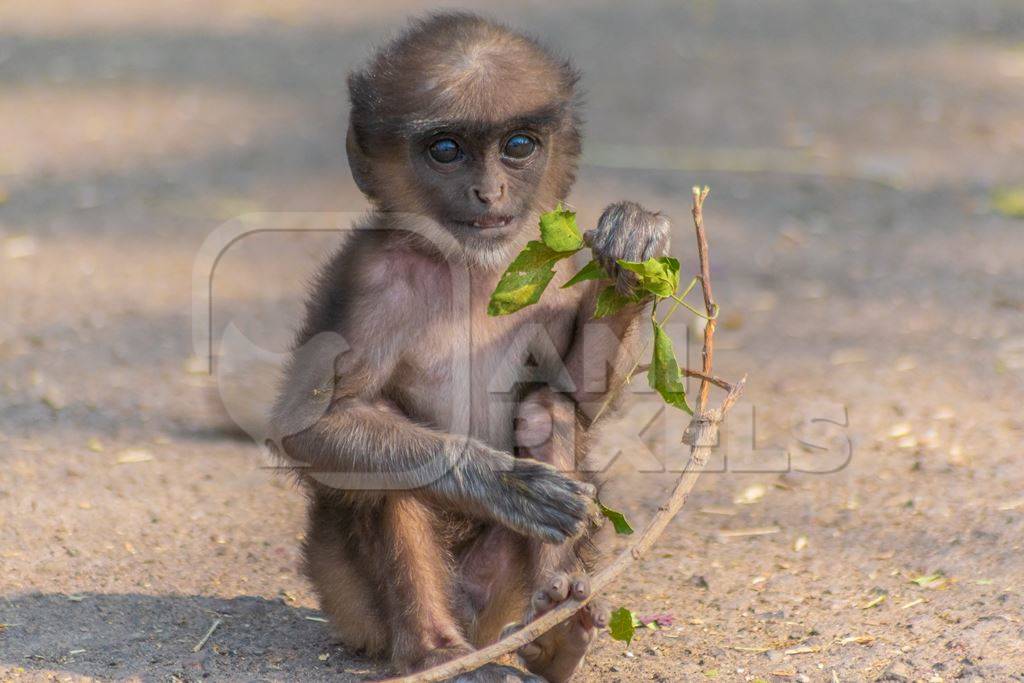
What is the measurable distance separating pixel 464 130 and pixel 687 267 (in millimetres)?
4211

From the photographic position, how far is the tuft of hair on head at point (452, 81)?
4.42 meters

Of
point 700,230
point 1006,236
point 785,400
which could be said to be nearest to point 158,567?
point 700,230

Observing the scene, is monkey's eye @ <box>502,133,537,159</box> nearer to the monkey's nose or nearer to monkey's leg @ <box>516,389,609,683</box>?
the monkey's nose

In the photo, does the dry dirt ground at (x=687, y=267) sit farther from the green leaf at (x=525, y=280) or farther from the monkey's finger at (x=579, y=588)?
the green leaf at (x=525, y=280)

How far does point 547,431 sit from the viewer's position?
4.48 m

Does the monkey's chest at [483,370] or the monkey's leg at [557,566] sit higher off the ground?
the monkey's chest at [483,370]

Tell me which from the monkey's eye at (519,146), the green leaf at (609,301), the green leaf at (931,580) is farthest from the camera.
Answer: the green leaf at (931,580)

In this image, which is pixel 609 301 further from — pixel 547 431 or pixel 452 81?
pixel 452 81

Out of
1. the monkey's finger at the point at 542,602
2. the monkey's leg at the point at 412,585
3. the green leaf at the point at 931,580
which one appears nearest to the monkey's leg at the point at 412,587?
the monkey's leg at the point at 412,585

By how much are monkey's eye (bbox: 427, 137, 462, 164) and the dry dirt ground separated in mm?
1608

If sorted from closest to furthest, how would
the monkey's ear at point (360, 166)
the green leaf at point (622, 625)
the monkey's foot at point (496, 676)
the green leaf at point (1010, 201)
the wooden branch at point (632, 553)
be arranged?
the wooden branch at point (632, 553)
the monkey's foot at point (496, 676)
the green leaf at point (622, 625)
the monkey's ear at point (360, 166)
the green leaf at point (1010, 201)

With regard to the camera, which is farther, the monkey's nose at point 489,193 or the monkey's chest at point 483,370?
the monkey's chest at point 483,370

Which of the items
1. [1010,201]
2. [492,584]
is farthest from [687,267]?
[492,584]

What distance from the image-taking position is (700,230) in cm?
395
